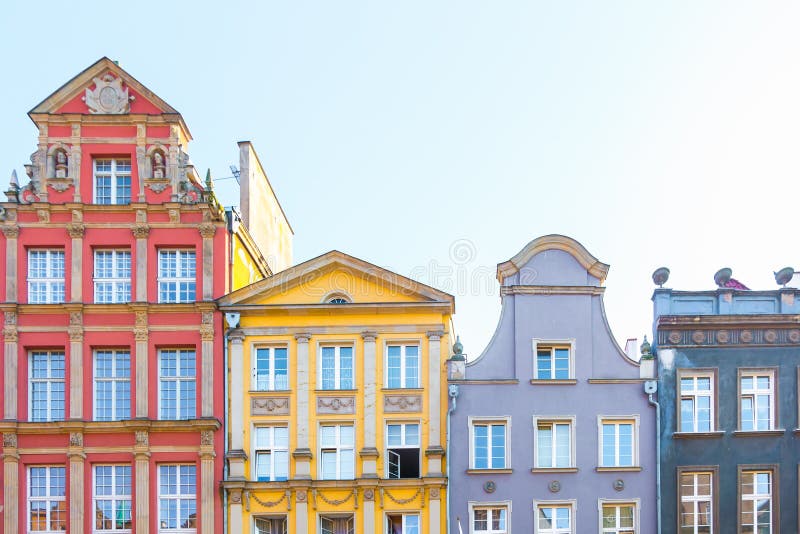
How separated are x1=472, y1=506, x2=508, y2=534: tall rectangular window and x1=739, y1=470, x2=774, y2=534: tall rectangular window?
674 centimetres

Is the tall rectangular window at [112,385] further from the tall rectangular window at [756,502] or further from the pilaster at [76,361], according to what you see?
the tall rectangular window at [756,502]

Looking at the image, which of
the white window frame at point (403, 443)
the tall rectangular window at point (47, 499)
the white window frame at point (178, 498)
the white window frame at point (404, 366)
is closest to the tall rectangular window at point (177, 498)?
the white window frame at point (178, 498)

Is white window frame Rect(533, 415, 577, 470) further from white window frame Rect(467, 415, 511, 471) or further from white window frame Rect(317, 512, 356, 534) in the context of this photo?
white window frame Rect(317, 512, 356, 534)

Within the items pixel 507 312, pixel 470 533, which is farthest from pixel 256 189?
pixel 470 533

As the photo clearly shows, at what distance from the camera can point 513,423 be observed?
29219 mm

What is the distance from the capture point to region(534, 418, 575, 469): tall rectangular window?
95.8 feet

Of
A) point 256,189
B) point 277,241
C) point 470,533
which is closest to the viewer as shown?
point 470,533

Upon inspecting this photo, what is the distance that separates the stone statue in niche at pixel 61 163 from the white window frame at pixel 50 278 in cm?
226

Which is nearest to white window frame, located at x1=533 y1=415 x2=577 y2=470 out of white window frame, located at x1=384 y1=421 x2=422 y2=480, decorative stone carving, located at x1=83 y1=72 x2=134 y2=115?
white window frame, located at x1=384 y1=421 x2=422 y2=480

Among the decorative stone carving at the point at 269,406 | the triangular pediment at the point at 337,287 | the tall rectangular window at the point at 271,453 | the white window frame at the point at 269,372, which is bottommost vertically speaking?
the tall rectangular window at the point at 271,453

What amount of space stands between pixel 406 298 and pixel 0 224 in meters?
12.1

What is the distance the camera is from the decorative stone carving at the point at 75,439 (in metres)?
28.6

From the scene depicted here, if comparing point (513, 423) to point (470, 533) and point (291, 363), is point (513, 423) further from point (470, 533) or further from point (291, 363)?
point (291, 363)

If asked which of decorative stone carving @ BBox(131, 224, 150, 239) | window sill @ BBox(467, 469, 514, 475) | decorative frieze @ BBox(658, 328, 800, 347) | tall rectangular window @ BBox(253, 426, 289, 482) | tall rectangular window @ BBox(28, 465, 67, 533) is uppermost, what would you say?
decorative stone carving @ BBox(131, 224, 150, 239)
